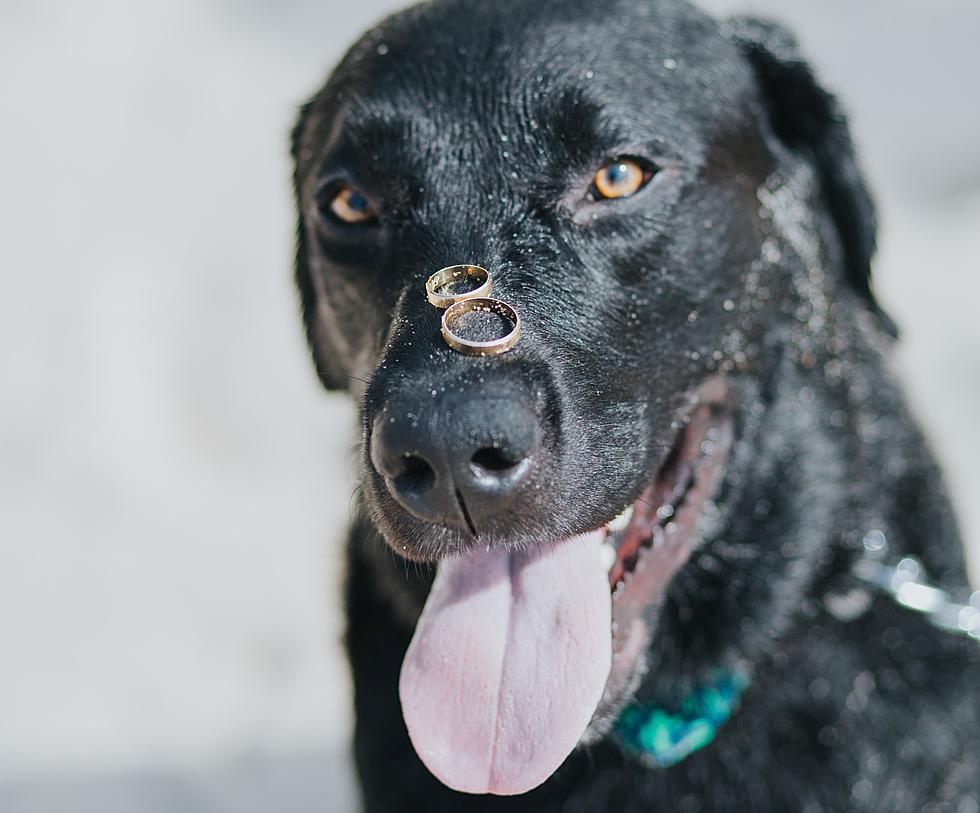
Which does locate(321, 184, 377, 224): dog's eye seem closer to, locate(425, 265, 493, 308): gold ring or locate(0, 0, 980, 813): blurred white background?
locate(425, 265, 493, 308): gold ring

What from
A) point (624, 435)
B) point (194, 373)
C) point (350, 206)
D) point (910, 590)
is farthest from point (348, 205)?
point (194, 373)

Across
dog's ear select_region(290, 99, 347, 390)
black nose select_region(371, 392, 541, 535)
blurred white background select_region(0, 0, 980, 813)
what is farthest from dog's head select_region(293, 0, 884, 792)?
blurred white background select_region(0, 0, 980, 813)

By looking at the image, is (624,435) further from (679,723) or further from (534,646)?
(679,723)

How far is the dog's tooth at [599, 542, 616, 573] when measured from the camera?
2.12m

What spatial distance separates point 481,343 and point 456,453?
196mm

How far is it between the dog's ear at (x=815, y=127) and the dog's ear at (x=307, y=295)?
0.97 m

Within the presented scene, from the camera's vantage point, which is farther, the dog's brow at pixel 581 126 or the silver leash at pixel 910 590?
the silver leash at pixel 910 590

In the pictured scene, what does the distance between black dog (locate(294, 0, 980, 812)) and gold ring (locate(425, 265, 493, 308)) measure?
4cm

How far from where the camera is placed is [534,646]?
6.66 ft

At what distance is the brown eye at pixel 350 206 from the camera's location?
2.31 metres

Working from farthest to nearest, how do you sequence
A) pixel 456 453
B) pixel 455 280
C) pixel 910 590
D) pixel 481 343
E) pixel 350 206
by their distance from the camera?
pixel 910 590 < pixel 350 206 < pixel 455 280 < pixel 481 343 < pixel 456 453

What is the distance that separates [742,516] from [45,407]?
3.29m

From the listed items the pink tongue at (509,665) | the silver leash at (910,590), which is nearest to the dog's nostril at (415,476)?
the pink tongue at (509,665)

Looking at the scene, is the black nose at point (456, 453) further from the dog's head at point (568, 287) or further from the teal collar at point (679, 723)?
the teal collar at point (679, 723)
